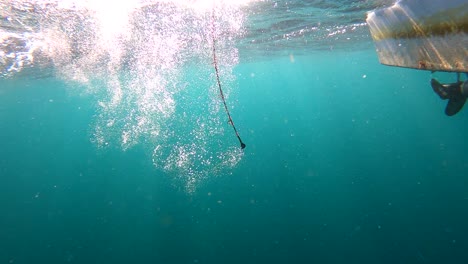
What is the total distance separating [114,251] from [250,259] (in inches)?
553

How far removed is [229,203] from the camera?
33.2 m

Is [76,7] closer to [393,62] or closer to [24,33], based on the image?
[24,33]

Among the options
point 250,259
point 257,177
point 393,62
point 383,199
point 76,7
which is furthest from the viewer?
point 257,177

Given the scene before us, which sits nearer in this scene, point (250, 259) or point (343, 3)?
point (343, 3)

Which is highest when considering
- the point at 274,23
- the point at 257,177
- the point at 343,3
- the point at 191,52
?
the point at 343,3

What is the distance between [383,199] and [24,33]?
31150 mm

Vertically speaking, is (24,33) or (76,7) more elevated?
(76,7)

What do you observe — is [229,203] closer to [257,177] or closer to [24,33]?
[257,177]

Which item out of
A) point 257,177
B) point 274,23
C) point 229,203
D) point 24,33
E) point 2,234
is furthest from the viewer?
point 257,177

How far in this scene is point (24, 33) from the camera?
11.1 metres

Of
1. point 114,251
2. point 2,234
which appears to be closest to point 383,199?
point 114,251

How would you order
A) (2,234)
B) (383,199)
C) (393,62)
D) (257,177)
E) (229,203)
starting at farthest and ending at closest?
(257,177) → (229,203) → (2,234) → (383,199) → (393,62)

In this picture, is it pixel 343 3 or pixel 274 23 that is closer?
pixel 343 3

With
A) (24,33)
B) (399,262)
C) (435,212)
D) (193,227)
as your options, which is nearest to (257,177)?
(193,227)
